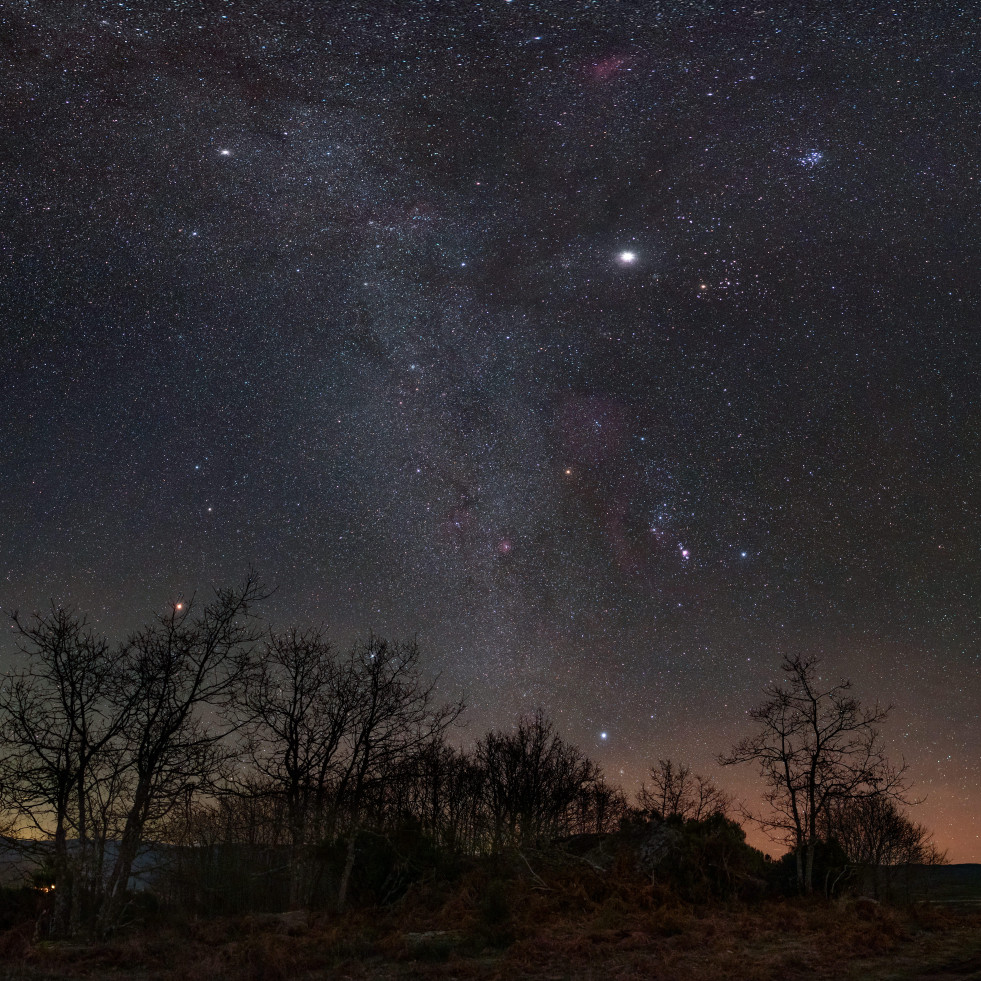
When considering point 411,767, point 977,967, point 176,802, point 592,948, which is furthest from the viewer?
point 411,767

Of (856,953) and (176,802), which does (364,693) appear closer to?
(176,802)

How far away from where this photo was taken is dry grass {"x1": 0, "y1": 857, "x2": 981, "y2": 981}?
1423 cm

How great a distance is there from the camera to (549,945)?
54.4 ft

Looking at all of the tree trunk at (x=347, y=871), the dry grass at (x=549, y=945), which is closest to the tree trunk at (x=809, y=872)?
the dry grass at (x=549, y=945)

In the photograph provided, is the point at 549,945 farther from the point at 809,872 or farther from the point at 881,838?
the point at 881,838

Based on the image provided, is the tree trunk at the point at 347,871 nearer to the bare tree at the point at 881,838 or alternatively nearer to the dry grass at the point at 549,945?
the dry grass at the point at 549,945

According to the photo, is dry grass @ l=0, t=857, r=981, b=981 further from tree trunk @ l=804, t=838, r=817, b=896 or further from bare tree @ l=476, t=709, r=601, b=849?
bare tree @ l=476, t=709, r=601, b=849

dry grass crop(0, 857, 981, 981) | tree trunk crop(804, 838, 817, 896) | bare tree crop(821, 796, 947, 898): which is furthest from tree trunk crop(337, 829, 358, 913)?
bare tree crop(821, 796, 947, 898)

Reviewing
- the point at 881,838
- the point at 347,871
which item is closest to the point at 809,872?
the point at 347,871

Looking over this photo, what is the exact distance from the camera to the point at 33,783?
1914cm

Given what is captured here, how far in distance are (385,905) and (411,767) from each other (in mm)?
5365

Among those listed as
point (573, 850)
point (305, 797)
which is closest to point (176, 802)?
point (305, 797)

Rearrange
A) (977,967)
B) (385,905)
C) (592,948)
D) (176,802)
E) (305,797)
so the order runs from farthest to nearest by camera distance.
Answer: (305,797)
(385,905)
(176,802)
(592,948)
(977,967)

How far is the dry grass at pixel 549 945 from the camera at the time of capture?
1423 centimetres
